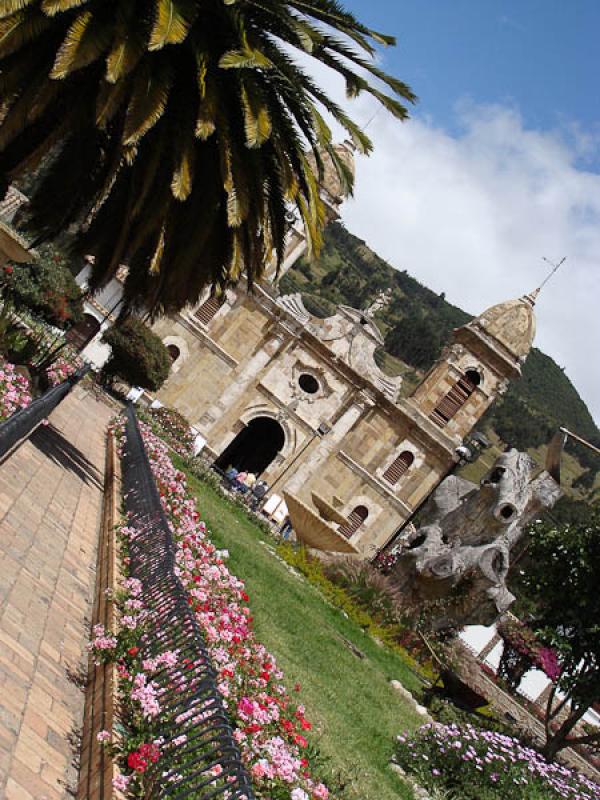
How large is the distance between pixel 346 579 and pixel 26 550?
16518 millimetres

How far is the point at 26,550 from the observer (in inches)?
308

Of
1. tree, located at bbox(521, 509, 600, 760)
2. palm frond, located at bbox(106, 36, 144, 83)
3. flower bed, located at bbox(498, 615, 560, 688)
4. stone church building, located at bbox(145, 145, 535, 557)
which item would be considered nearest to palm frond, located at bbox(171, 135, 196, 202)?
palm frond, located at bbox(106, 36, 144, 83)

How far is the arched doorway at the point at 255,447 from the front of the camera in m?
38.9

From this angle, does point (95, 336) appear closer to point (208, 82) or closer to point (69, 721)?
point (208, 82)

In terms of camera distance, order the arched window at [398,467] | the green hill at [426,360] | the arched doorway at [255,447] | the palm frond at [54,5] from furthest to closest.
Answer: the green hill at [426,360], the arched doorway at [255,447], the arched window at [398,467], the palm frond at [54,5]

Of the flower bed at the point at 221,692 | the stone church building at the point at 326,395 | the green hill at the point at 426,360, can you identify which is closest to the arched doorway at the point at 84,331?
the stone church building at the point at 326,395

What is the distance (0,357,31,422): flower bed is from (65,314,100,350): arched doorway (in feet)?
77.6

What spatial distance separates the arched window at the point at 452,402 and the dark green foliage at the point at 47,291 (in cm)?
1748

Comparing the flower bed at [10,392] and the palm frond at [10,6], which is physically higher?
the palm frond at [10,6]

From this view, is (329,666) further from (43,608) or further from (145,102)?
(145,102)

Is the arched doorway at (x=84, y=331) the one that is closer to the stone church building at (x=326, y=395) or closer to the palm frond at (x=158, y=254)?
the stone church building at (x=326, y=395)

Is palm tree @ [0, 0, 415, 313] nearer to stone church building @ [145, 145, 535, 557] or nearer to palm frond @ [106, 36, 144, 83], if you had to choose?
palm frond @ [106, 36, 144, 83]

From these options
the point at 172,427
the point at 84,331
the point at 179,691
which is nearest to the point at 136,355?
the point at 172,427

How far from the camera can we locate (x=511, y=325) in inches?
1518
